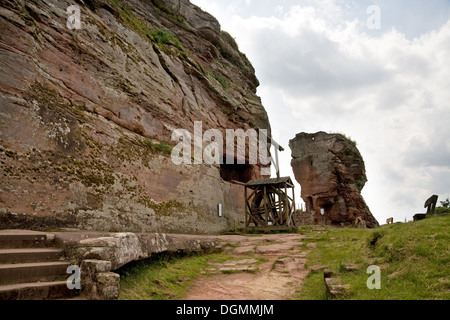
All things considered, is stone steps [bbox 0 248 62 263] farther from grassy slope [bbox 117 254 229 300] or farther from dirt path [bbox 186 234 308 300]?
dirt path [bbox 186 234 308 300]

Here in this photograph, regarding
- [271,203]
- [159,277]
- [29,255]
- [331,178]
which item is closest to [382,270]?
[159,277]

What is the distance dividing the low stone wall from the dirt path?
143 cm

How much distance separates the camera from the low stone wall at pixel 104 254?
4.37 metres

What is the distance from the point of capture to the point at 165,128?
15.0 meters

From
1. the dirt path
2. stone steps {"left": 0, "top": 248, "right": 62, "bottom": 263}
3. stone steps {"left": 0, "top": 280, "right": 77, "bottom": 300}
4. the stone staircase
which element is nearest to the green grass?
the dirt path

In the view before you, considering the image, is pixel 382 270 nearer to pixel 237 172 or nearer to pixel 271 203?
pixel 271 203

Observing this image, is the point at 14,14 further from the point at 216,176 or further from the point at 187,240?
the point at 216,176

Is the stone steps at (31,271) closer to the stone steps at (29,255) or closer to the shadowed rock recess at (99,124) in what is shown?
the stone steps at (29,255)

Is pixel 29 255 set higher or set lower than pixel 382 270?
higher

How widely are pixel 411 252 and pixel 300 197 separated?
34744mm

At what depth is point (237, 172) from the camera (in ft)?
77.9

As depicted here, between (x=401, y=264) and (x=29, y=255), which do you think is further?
(x=401, y=264)

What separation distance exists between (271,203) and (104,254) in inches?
626

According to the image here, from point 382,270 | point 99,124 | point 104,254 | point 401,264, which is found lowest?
point 382,270
